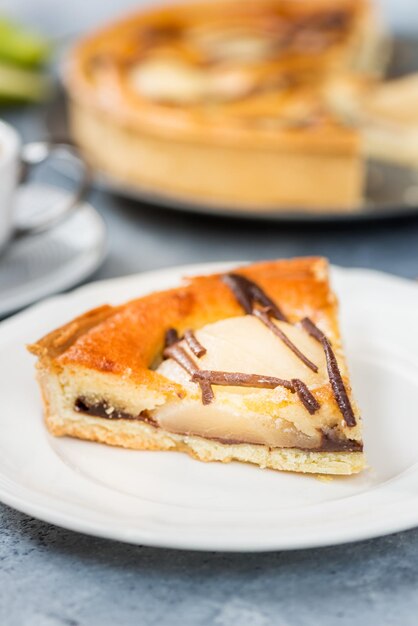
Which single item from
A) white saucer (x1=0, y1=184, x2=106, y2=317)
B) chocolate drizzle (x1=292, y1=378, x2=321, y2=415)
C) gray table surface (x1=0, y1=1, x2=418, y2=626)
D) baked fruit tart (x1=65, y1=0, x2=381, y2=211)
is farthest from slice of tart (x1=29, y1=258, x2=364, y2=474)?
baked fruit tart (x1=65, y1=0, x2=381, y2=211)

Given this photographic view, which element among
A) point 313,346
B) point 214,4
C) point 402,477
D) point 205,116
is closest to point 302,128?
point 205,116

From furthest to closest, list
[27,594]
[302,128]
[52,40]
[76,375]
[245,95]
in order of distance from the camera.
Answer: [52,40], [245,95], [302,128], [76,375], [27,594]

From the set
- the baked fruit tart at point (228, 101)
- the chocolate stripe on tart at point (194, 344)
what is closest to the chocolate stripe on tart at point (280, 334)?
the chocolate stripe on tart at point (194, 344)

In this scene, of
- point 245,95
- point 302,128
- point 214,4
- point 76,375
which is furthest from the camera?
point 214,4

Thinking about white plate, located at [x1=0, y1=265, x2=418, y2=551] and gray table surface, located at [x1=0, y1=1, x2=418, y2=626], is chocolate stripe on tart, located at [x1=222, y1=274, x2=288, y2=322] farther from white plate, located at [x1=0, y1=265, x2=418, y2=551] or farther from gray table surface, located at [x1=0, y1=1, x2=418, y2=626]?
gray table surface, located at [x1=0, y1=1, x2=418, y2=626]

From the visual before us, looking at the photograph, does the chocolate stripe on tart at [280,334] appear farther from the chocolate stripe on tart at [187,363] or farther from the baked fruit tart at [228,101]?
the baked fruit tart at [228,101]

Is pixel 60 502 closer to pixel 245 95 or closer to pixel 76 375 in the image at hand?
pixel 76 375

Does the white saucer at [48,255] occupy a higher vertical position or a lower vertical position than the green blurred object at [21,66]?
lower
